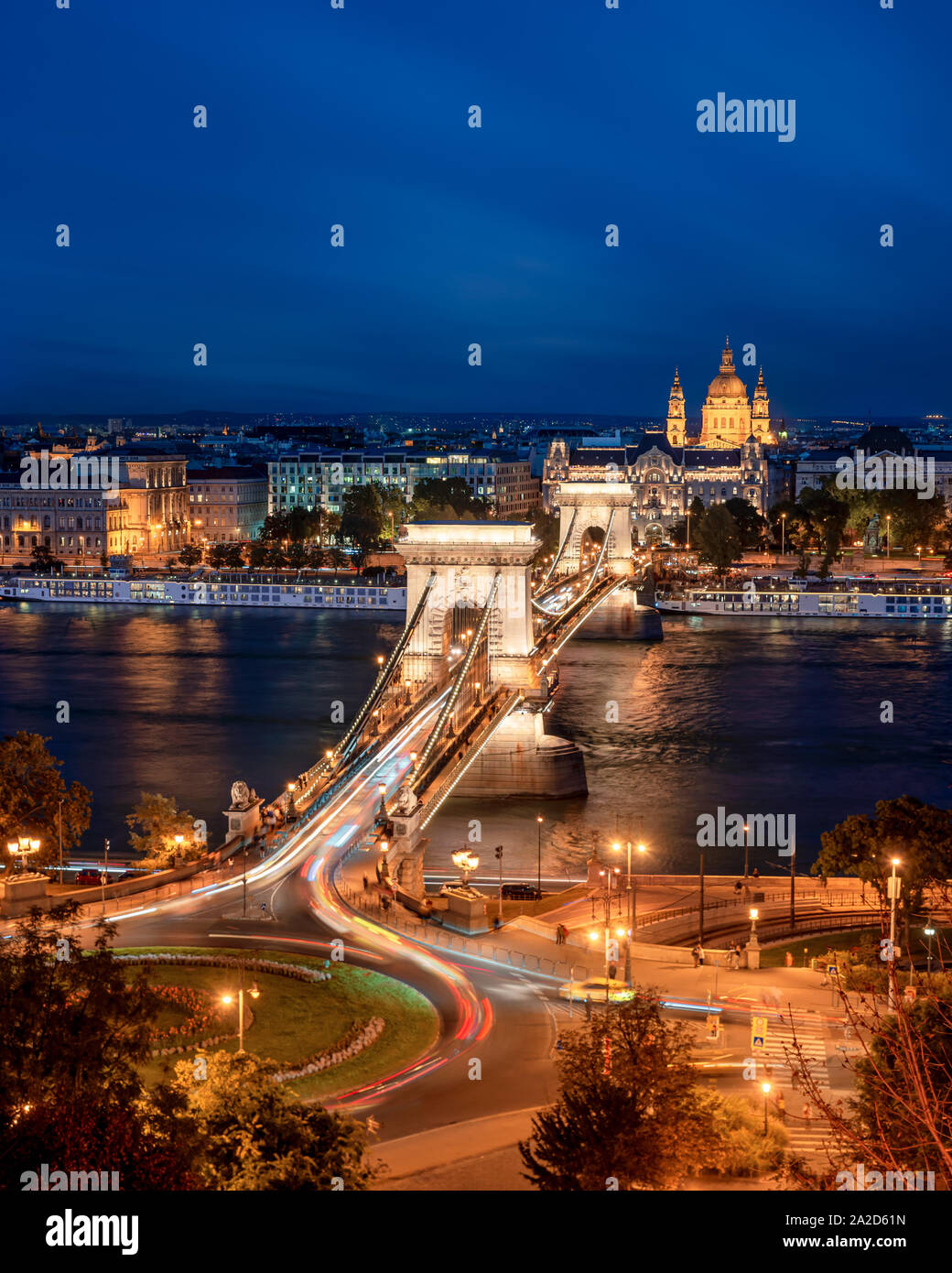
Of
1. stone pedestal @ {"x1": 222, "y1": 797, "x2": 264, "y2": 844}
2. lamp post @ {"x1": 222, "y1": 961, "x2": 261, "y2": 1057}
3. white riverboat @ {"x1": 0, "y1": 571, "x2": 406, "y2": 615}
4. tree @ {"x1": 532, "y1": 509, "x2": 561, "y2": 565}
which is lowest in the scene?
lamp post @ {"x1": 222, "y1": 961, "x2": 261, "y2": 1057}

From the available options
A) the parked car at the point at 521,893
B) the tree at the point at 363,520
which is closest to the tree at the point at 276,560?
the tree at the point at 363,520

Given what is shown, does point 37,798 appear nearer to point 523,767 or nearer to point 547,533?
point 523,767

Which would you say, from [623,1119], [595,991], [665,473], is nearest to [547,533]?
[665,473]

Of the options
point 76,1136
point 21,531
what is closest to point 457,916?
point 76,1136

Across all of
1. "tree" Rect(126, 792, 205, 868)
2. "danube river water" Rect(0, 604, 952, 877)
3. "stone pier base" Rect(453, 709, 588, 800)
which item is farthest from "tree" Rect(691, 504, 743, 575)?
"tree" Rect(126, 792, 205, 868)

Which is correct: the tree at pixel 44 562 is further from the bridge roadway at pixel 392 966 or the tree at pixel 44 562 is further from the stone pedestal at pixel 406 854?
the stone pedestal at pixel 406 854

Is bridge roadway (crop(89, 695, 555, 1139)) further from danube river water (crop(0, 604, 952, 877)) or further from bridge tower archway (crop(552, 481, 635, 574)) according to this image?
bridge tower archway (crop(552, 481, 635, 574))

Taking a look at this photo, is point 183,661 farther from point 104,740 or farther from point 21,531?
point 21,531
